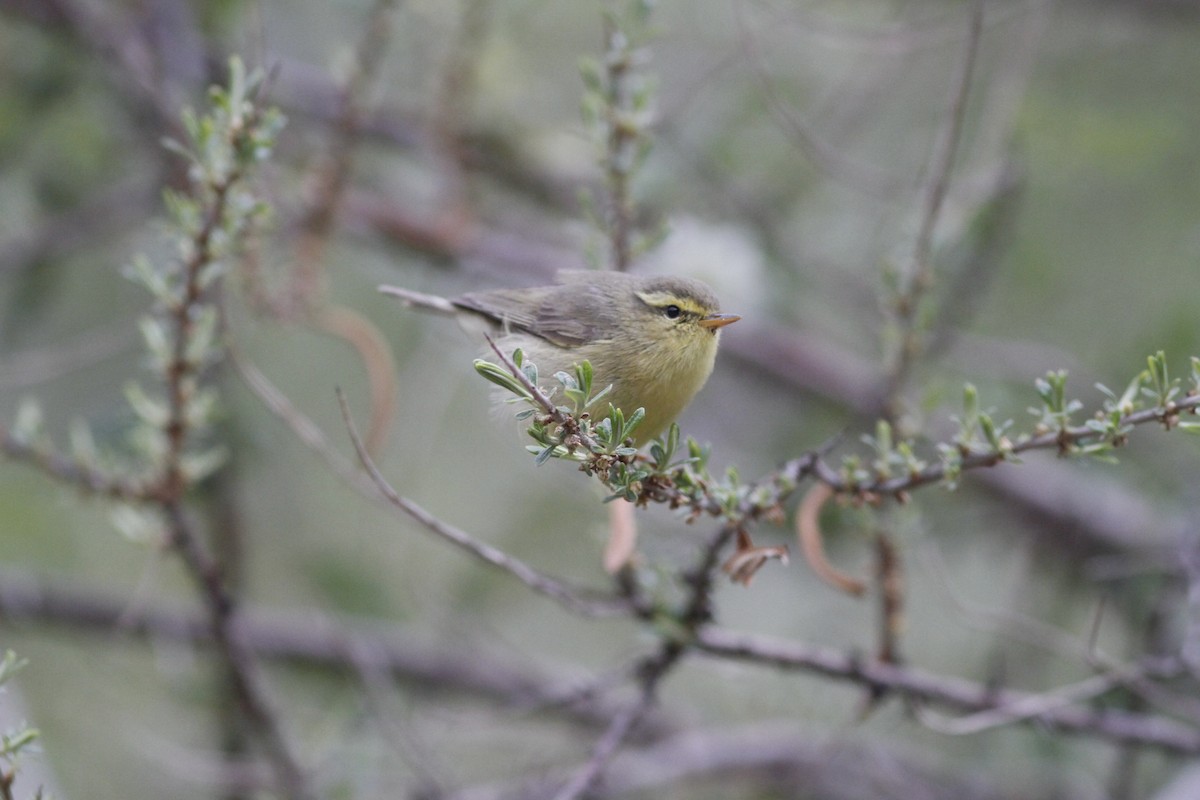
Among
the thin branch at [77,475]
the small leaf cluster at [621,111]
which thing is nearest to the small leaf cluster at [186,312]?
the thin branch at [77,475]

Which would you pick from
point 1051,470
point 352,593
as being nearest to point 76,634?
point 352,593

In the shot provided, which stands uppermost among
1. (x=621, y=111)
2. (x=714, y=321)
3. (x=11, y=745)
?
(x=621, y=111)

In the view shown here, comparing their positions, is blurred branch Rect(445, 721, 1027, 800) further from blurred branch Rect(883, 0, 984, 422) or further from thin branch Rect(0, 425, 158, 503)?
thin branch Rect(0, 425, 158, 503)

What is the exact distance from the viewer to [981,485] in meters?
4.64

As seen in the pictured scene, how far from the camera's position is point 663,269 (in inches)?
175

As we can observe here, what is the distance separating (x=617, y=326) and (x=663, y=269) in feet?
6.60

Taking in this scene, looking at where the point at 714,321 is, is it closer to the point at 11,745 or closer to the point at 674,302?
the point at 674,302

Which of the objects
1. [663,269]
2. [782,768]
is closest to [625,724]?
[782,768]

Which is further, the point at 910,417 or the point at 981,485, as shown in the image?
the point at 981,485

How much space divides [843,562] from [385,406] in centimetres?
295

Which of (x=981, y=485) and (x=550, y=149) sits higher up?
(x=550, y=149)

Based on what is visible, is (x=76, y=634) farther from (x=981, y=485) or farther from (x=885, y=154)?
(x=885, y=154)

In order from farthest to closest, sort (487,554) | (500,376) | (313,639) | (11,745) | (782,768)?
(313,639) → (782,768) → (487,554) → (11,745) → (500,376)

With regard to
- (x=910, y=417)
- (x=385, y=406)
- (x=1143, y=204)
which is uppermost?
(x=1143, y=204)
